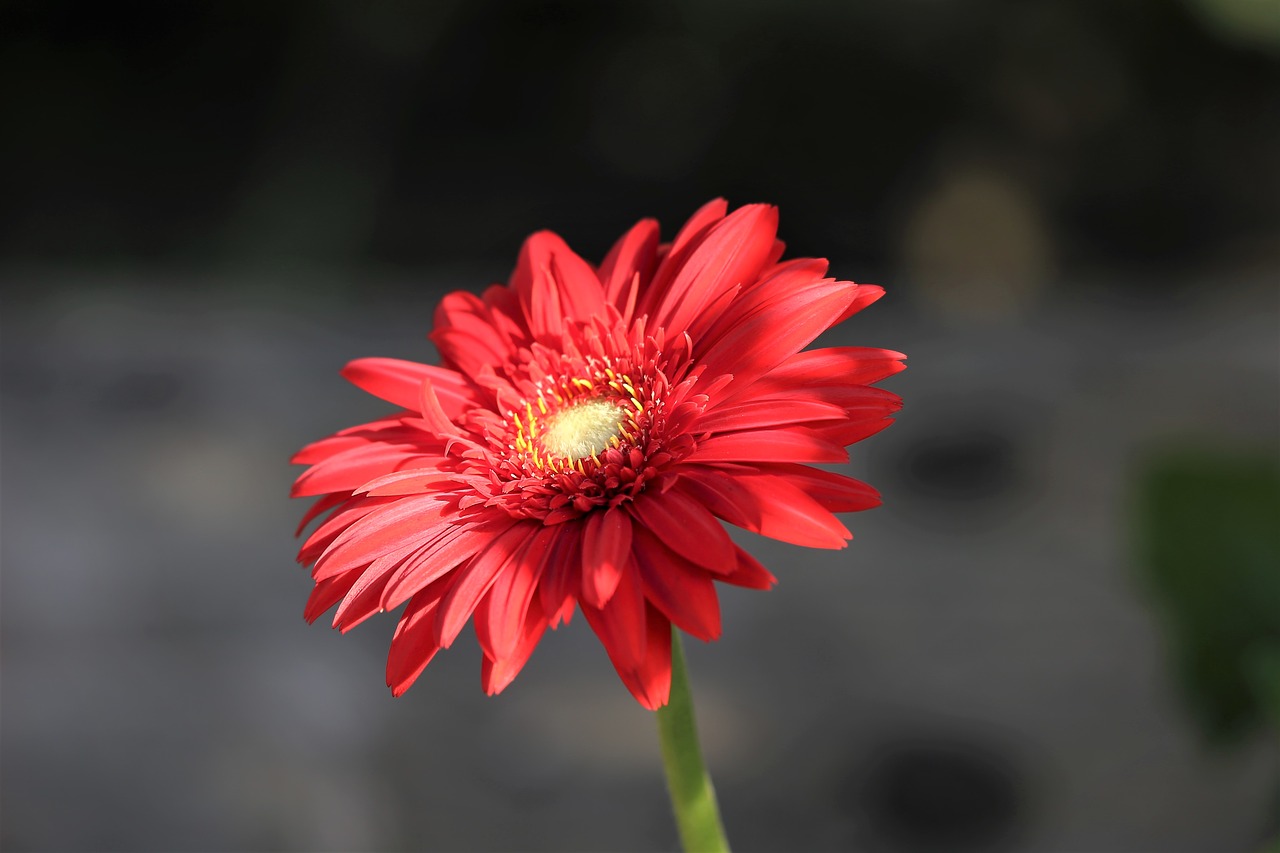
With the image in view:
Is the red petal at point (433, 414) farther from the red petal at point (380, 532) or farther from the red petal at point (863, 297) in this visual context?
the red petal at point (863, 297)

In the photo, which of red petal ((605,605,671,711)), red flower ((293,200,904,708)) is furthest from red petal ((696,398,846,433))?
red petal ((605,605,671,711))

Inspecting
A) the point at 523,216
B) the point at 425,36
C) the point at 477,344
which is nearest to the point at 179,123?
the point at 425,36

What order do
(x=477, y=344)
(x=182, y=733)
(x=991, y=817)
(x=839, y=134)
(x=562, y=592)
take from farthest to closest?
1. (x=839, y=134)
2. (x=182, y=733)
3. (x=991, y=817)
4. (x=477, y=344)
5. (x=562, y=592)

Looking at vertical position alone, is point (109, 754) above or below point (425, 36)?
below

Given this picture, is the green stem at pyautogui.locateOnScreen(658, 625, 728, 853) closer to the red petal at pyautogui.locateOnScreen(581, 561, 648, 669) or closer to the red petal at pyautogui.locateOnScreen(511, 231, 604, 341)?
the red petal at pyautogui.locateOnScreen(581, 561, 648, 669)

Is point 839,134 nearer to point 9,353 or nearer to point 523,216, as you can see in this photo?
point 523,216

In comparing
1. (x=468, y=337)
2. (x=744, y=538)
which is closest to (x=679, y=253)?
(x=468, y=337)

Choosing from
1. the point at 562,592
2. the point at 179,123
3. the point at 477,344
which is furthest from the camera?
the point at 179,123
